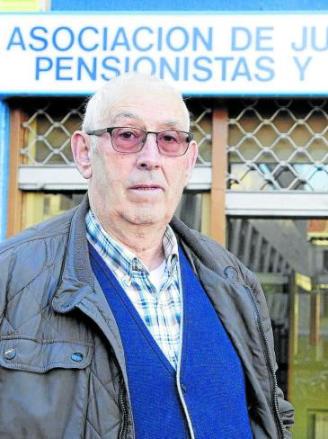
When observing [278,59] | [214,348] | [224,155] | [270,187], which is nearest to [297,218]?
[270,187]

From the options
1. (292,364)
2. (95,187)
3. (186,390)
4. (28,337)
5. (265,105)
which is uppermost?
(265,105)

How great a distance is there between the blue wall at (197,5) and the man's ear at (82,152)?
223cm

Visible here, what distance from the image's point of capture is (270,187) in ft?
12.7

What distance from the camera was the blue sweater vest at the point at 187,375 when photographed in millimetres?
1563

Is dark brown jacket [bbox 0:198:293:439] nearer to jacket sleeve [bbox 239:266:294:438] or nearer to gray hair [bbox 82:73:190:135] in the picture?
gray hair [bbox 82:73:190:135]

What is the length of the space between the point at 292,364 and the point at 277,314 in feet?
1.04

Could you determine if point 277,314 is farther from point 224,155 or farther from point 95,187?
point 95,187

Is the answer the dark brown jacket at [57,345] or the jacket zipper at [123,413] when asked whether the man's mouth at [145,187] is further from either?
the jacket zipper at [123,413]

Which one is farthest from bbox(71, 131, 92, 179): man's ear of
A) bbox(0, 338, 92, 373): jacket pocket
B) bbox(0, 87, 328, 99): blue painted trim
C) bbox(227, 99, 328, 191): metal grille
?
bbox(227, 99, 328, 191): metal grille

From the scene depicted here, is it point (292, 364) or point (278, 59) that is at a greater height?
point (278, 59)

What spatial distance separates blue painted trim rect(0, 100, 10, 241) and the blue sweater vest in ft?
7.39

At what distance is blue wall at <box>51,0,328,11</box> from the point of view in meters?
3.82

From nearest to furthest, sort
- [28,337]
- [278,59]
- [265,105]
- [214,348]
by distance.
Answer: [28,337] < [214,348] < [278,59] < [265,105]

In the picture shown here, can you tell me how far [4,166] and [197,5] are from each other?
1.38 meters
